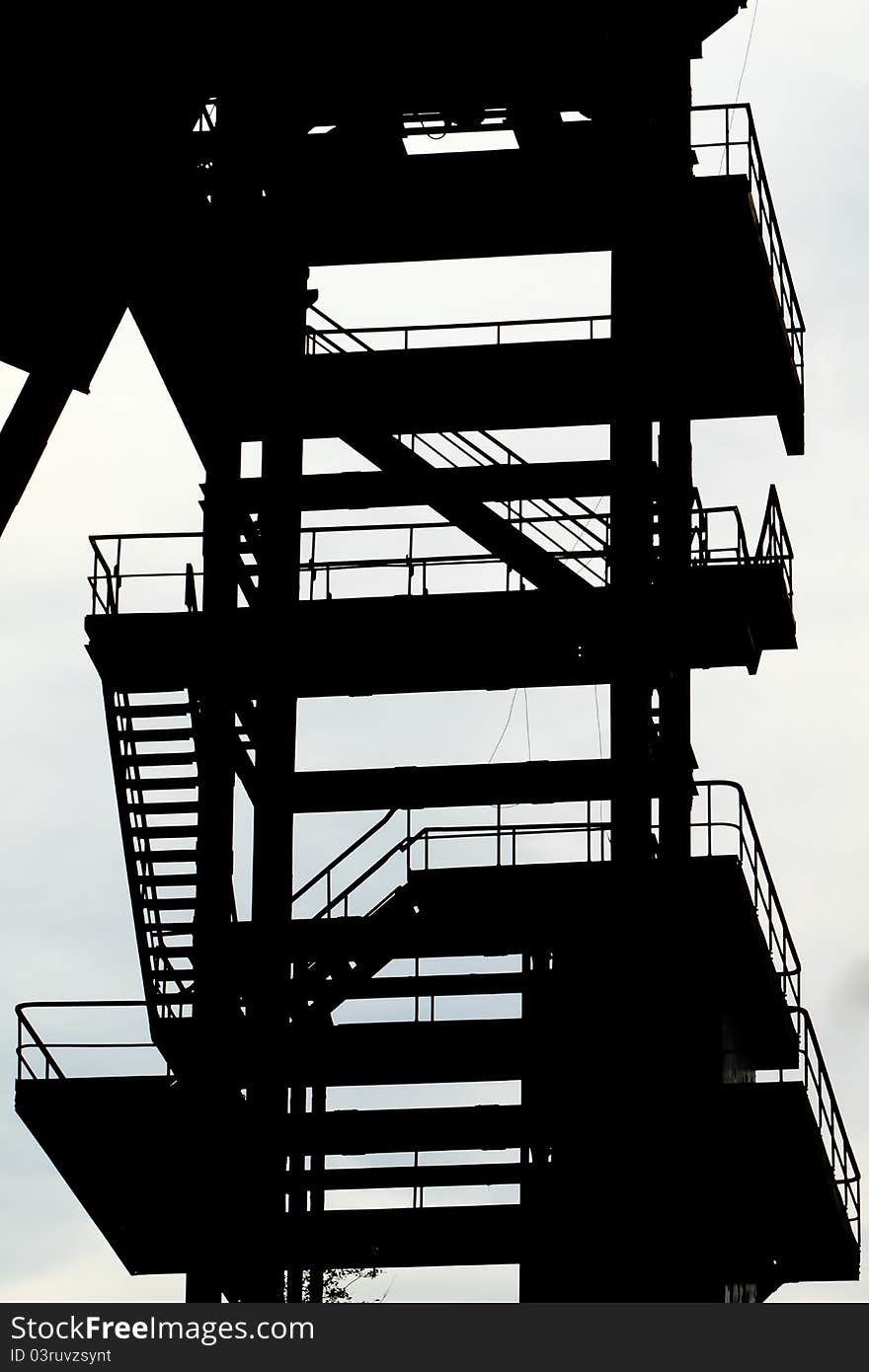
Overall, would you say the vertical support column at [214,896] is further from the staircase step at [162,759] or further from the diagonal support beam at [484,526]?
the diagonal support beam at [484,526]

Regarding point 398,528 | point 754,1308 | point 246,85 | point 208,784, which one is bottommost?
point 754,1308

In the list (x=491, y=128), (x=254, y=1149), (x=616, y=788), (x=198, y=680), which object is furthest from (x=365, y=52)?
(x=254, y=1149)

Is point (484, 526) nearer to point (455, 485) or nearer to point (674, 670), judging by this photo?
point (455, 485)

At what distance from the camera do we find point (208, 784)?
2164cm

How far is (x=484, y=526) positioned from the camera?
75.2 ft

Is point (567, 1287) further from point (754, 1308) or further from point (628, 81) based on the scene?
point (628, 81)

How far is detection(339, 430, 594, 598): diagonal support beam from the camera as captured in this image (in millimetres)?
22828

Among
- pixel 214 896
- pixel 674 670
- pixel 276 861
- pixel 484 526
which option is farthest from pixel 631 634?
pixel 214 896

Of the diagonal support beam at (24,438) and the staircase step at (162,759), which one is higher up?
the staircase step at (162,759)

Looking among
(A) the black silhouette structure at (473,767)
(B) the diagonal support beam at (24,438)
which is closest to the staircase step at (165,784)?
(A) the black silhouette structure at (473,767)

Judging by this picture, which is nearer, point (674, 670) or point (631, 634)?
point (631, 634)

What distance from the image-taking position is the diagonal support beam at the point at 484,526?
22828 mm

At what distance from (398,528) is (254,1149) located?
23.5ft

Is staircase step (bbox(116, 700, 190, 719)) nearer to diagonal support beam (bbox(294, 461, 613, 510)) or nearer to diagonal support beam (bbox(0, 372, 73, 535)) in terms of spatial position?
diagonal support beam (bbox(294, 461, 613, 510))
